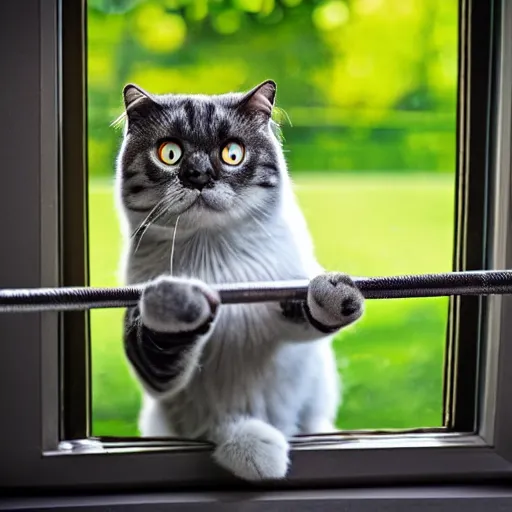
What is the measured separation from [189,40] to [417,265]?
49 centimetres

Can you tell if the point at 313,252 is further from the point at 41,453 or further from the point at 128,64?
the point at 41,453

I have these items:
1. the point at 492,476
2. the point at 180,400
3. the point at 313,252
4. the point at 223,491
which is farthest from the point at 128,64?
the point at 492,476

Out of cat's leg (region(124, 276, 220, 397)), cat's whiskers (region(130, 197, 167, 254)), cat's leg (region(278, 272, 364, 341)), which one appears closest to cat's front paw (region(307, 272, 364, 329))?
cat's leg (region(278, 272, 364, 341))

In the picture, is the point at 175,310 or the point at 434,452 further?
the point at 434,452

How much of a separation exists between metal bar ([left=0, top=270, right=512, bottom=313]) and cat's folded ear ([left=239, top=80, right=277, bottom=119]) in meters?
0.27

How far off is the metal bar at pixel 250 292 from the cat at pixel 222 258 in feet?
0.24

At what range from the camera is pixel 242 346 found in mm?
1070

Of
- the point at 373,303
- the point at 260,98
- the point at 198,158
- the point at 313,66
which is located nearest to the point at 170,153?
the point at 198,158

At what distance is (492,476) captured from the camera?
1.11 m

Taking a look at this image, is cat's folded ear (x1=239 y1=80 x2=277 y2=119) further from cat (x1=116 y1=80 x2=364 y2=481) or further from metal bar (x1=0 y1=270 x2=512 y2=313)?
metal bar (x1=0 y1=270 x2=512 y2=313)

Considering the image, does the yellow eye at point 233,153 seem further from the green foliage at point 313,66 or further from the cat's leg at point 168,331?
the cat's leg at point 168,331

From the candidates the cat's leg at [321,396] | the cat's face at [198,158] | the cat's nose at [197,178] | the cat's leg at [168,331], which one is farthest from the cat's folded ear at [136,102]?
the cat's leg at [321,396]

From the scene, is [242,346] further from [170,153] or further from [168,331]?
[170,153]

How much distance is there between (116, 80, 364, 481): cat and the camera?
40.3 inches
